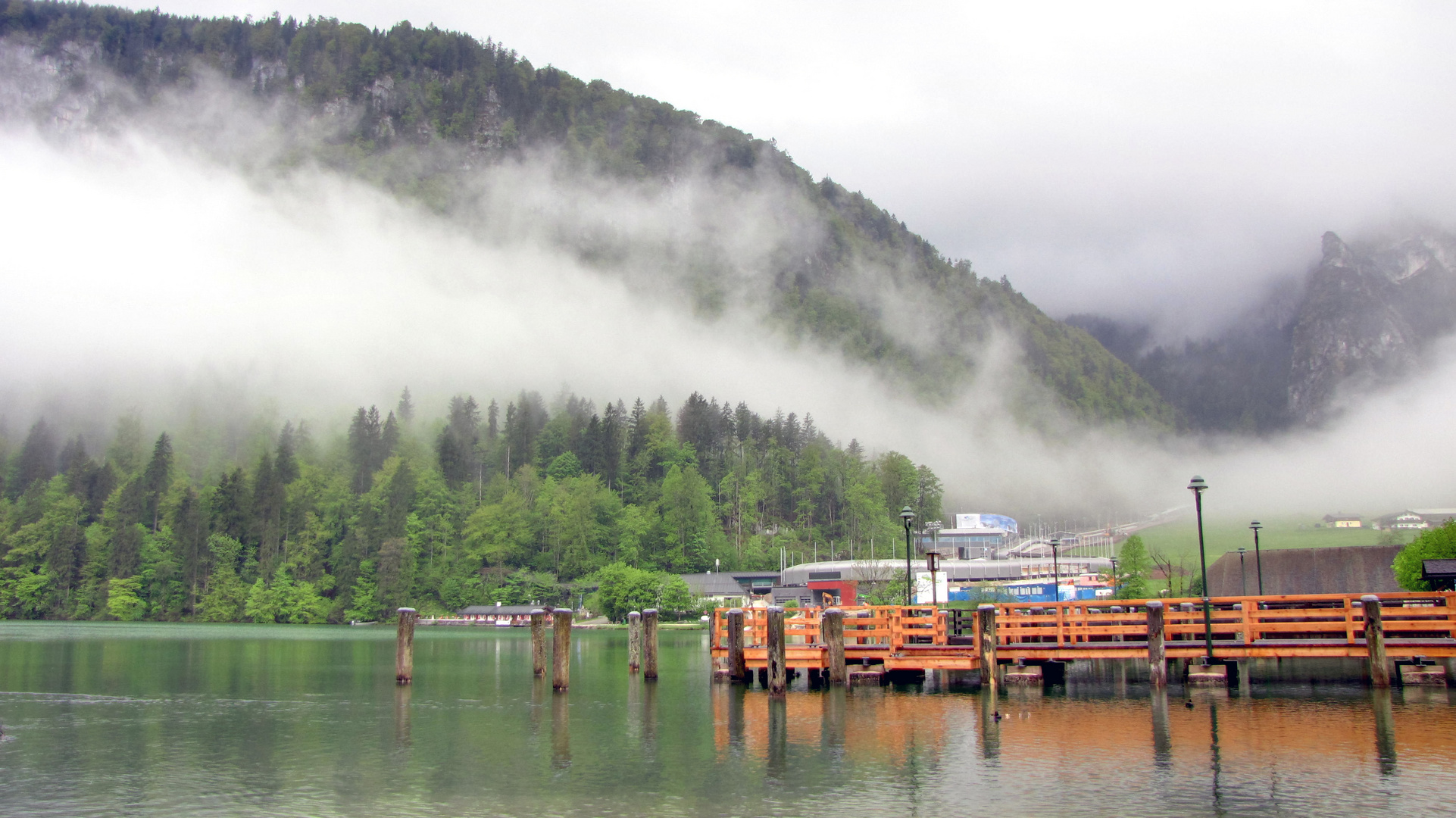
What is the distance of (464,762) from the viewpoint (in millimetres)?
27953

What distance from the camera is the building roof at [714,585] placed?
188 metres

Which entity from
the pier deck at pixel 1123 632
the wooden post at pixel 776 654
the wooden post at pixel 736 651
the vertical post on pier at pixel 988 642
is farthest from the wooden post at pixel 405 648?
the vertical post on pier at pixel 988 642

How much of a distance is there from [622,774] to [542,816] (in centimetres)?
475

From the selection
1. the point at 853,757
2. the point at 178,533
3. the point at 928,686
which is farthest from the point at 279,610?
the point at 853,757

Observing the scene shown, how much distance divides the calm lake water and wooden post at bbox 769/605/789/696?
911 millimetres

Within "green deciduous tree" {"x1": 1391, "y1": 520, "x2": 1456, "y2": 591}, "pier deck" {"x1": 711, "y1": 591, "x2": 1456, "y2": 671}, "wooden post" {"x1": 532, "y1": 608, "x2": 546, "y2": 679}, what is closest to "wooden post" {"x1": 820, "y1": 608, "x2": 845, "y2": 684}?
"pier deck" {"x1": 711, "y1": 591, "x2": 1456, "y2": 671}

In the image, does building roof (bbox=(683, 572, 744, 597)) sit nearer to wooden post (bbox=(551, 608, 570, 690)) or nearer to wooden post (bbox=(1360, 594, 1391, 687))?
wooden post (bbox=(551, 608, 570, 690))

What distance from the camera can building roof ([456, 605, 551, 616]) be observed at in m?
175

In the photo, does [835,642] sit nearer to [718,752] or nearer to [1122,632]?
[1122,632]

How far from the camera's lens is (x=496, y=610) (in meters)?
179

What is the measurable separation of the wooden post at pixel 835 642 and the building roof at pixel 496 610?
457 ft

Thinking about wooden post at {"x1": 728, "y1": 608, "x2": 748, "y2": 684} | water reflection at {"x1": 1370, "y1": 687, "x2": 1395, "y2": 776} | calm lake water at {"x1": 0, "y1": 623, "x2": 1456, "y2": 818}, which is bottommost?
calm lake water at {"x1": 0, "y1": 623, "x2": 1456, "y2": 818}

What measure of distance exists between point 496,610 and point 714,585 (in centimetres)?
3894

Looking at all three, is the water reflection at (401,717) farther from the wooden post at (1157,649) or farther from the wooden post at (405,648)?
A: the wooden post at (1157,649)
